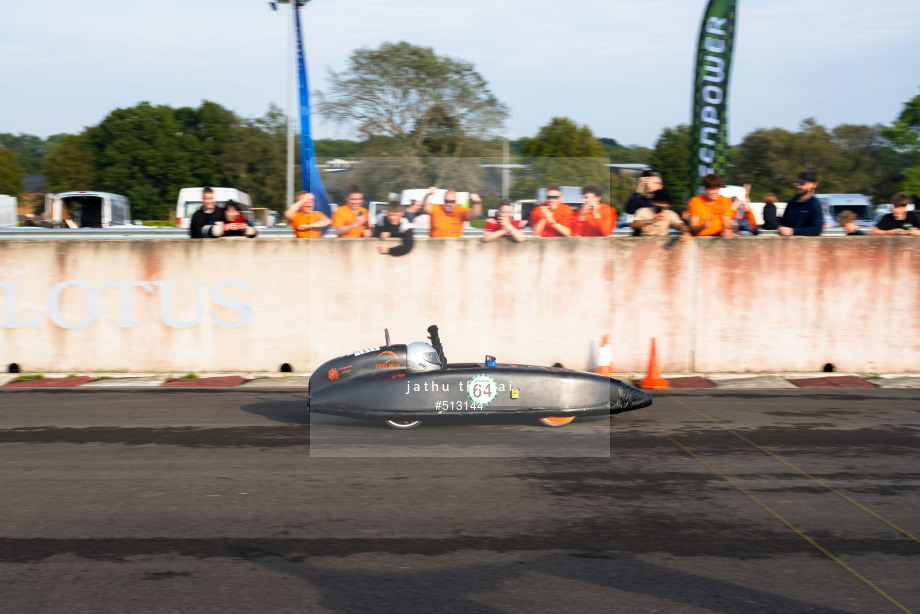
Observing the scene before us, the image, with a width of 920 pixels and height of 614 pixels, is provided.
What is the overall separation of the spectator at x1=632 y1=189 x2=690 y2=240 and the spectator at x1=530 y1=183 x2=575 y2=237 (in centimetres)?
92

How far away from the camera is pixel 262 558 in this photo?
4.46 metres

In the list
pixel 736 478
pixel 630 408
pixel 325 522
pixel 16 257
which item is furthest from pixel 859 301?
pixel 16 257

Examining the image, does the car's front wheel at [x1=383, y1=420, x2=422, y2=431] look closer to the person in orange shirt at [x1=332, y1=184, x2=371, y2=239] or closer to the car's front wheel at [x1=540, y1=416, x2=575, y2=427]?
the car's front wheel at [x1=540, y1=416, x2=575, y2=427]

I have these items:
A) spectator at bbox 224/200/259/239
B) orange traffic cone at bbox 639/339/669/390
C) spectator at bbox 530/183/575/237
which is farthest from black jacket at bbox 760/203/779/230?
spectator at bbox 224/200/259/239

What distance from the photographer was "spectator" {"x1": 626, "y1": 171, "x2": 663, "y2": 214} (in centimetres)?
1125

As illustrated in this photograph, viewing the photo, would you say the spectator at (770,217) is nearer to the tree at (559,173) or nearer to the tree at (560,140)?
the tree at (559,173)

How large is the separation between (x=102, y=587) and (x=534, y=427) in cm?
438

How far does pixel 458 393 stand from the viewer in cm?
717

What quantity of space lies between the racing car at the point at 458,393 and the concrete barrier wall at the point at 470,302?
3605 mm

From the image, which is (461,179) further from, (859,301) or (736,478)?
(736,478)

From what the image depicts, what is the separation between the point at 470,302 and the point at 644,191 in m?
2.89

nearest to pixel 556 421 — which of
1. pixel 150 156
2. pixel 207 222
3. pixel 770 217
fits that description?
pixel 770 217

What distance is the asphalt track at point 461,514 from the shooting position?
4.02 meters

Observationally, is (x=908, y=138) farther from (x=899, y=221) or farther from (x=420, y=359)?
(x=420, y=359)
